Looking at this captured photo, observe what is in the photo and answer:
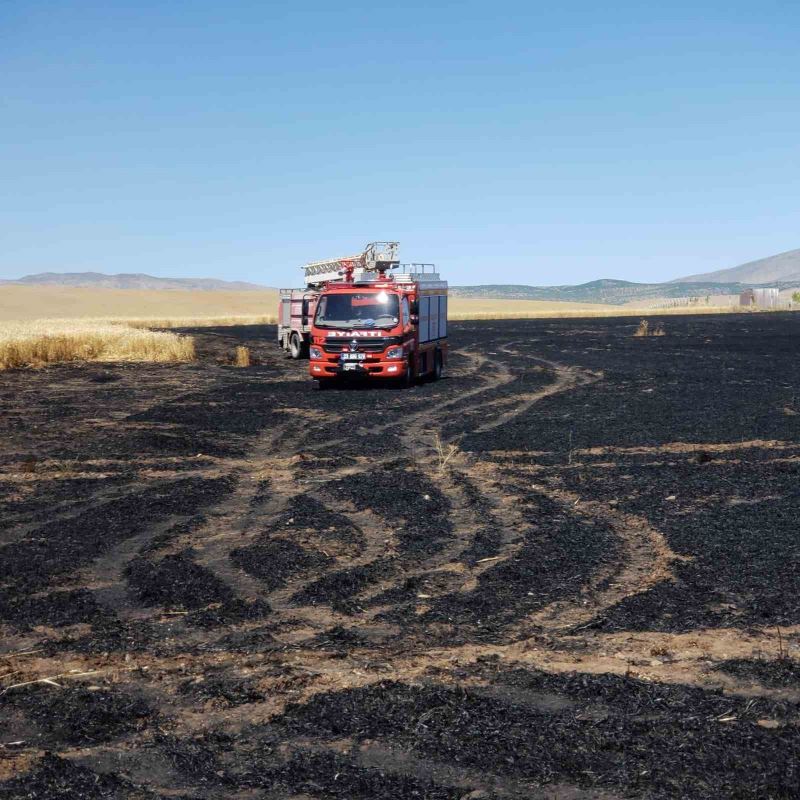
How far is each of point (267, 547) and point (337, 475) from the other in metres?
3.94

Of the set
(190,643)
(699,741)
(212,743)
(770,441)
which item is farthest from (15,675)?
(770,441)

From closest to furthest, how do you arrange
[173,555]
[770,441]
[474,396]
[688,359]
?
[173,555] < [770,441] < [474,396] < [688,359]

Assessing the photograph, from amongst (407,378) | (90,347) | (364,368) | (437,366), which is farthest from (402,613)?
(90,347)

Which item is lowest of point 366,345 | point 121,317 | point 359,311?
point 121,317

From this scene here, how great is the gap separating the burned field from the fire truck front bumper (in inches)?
287

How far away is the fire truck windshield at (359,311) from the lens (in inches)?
987

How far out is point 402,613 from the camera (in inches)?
309

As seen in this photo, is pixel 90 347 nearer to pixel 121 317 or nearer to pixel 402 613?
pixel 402 613

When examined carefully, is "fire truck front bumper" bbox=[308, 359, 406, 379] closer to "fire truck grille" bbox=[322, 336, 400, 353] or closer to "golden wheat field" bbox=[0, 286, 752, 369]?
"fire truck grille" bbox=[322, 336, 400, 353]

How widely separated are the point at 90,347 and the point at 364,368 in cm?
1528

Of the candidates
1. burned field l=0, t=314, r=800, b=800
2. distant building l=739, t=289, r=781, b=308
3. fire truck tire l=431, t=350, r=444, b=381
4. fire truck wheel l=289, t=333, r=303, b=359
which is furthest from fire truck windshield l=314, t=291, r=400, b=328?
distant building l=739, t=289, r=781, b=308

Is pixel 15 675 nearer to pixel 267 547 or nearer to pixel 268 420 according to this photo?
pixel 267 547

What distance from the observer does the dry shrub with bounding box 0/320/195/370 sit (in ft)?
112

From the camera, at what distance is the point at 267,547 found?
9836mm
